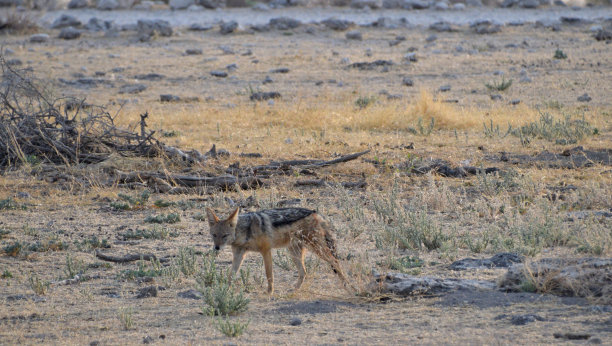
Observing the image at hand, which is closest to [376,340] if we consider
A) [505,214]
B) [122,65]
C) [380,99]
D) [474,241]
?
[474,241]

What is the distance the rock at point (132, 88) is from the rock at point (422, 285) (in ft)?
44.0

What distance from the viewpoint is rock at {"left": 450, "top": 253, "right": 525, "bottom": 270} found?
624 cm

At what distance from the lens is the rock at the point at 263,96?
16.7 m

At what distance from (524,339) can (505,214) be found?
319 cm

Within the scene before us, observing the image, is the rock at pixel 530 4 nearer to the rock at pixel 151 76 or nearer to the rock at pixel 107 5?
the rock at pixel 107 5

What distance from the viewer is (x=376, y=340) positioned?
4.63 metres

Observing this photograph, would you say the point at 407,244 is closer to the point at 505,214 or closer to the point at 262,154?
the point at 505,214

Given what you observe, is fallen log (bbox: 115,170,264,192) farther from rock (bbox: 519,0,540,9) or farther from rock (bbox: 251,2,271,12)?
rock (bbox: 519,0,540,9)

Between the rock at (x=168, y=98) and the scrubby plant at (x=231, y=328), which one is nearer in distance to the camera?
the scrubby plant at (x=231, y=328)

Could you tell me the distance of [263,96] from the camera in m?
16.8

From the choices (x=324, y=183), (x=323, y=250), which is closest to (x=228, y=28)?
(x=324, y=183)

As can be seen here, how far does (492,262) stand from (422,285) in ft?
3.57

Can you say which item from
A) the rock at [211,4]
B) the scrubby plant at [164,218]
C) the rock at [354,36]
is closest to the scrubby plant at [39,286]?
the scrubby plant at [164,218]

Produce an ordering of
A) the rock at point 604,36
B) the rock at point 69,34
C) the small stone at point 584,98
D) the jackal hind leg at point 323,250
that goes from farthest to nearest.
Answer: the rock at point 69,34 < the rock at point 604,36 < the small stone at point 584,98 < the jackal hind leg at point 323,250
